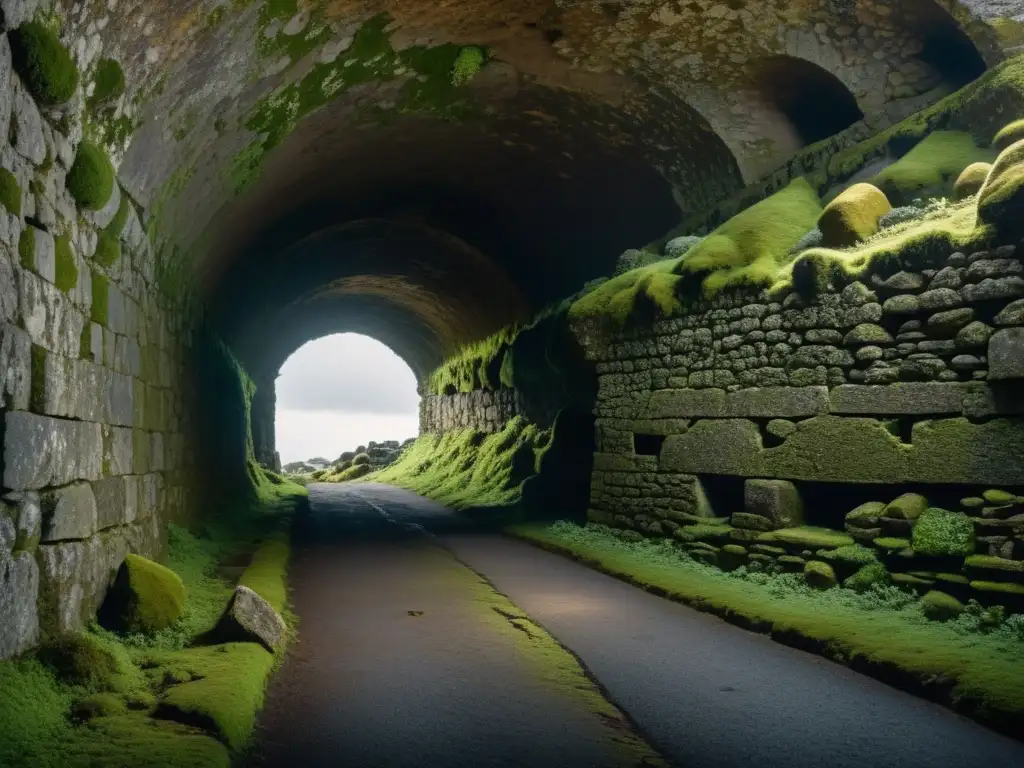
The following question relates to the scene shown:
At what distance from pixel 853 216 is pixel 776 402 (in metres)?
2.13

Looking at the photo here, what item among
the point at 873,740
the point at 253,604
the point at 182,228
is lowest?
the point at 873,740

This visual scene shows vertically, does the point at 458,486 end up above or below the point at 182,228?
below

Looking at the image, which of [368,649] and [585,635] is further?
[585,635]

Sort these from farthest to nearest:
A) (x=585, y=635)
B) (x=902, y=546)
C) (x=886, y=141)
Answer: (x=886, y=141) < (x=902, y=546) < (x=585, y=635)

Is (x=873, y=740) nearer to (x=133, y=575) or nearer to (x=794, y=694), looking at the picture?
(x=794, y=694)

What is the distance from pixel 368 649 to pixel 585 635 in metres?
1.72

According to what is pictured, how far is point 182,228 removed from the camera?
9.45 m

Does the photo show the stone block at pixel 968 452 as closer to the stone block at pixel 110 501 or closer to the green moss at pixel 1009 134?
the green moss at pixel 1009 134

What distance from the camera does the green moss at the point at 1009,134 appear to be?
837 centimetres

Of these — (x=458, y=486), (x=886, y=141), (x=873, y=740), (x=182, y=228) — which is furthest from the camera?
(x=458, y=486)

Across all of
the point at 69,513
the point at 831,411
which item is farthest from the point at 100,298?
the point at 831,411

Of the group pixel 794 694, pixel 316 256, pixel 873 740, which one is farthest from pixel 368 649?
pixel 316 256

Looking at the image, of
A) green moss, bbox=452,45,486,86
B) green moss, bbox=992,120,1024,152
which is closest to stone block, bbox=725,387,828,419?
green moss, bbox=992,120,1024,152

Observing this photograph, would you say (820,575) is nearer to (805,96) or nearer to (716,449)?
(716,449)
